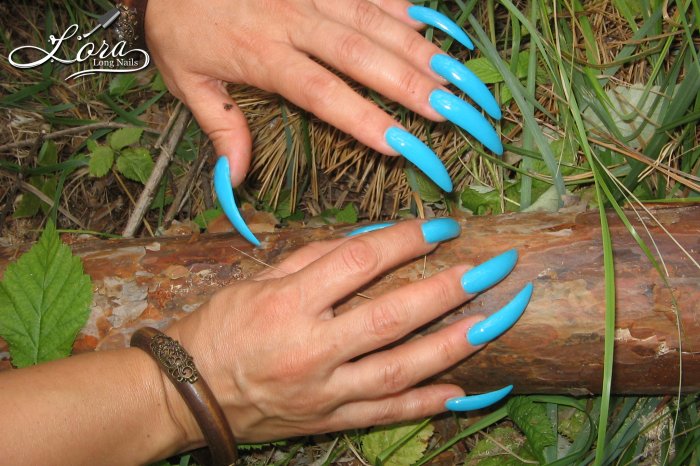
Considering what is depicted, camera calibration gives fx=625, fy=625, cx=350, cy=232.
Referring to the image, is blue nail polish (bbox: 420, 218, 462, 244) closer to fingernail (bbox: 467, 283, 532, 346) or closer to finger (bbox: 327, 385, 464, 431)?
fingernail (bbox: 467, 283, 532, 346)

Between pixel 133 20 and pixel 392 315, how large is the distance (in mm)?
1246

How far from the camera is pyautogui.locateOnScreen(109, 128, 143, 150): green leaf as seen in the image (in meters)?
2.50

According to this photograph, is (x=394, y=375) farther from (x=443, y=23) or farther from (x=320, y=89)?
(x=443, y=23)

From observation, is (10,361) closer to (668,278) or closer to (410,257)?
(410,257)

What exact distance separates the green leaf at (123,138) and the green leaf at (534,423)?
174cm

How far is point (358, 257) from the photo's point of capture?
1321 mm

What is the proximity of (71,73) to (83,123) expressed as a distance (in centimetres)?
30

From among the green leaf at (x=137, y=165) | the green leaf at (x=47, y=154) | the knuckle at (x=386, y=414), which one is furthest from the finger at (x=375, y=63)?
the green leaf at (x=47, y=154)

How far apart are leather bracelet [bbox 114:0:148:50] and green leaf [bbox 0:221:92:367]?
668 millimetres

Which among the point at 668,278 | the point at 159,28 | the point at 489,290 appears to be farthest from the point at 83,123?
the point at 668,278

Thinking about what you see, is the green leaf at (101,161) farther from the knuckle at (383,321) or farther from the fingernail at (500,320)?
the fingernail at (500,320)

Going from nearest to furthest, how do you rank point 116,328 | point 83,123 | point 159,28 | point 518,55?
1. point 116,328
2. point 159,28
3. point 518,55
4. point 83,123

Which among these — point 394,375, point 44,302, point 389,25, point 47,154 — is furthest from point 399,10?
point 47,154

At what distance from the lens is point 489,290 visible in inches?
55.0
